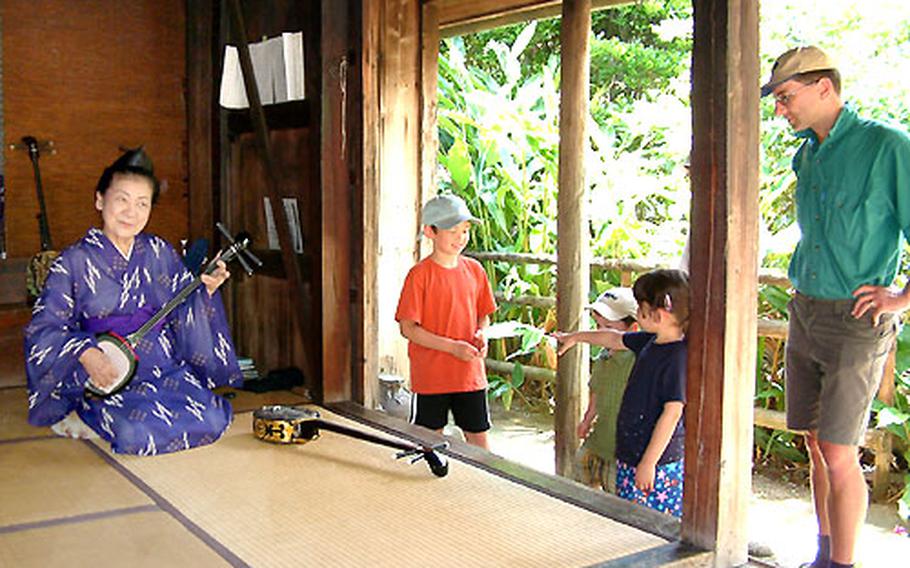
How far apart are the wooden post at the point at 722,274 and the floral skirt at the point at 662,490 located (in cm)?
51

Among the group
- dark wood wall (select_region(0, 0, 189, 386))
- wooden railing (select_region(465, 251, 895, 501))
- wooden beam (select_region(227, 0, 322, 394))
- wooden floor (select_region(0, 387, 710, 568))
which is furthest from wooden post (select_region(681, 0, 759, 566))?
dark wood wall (select_region(0, 0, 189, 386))

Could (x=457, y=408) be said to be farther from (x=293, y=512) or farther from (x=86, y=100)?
(x=86, y=100)

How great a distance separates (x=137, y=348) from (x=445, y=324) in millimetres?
1168

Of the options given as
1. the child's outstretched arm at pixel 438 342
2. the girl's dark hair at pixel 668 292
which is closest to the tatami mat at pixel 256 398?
the child's outstretched arm at pixel 438 342

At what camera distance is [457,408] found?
385cm

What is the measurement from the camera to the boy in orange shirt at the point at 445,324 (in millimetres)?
3717

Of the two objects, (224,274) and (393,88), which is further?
(393,88)

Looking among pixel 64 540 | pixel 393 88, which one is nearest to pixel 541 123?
pixel 393 88

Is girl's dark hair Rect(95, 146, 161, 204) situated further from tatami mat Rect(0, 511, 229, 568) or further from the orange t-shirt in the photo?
tatami mat Rect(0, 511, 229, 568)

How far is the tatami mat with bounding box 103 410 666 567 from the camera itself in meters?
2.38

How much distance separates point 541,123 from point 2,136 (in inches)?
143

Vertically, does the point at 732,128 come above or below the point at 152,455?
above

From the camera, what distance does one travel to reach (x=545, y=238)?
6.92 m

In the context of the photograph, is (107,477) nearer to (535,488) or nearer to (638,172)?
(535,488)
